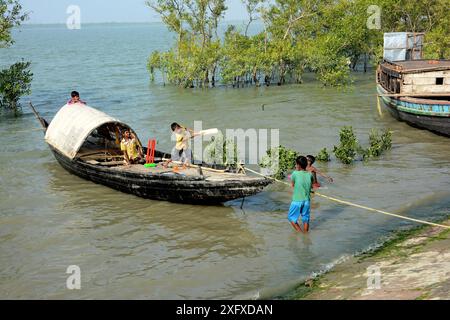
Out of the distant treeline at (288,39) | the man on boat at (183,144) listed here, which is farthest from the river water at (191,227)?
the distant treeline at (288,39)

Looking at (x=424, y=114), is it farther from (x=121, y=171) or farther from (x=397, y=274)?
(x=397, y=274)

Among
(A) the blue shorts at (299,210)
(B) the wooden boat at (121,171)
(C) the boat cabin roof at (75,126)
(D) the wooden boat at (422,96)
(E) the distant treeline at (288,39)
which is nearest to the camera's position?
(A) the blue shorts at (299,210)

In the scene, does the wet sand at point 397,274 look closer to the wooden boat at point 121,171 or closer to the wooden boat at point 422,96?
the wooden boat at point 121,171

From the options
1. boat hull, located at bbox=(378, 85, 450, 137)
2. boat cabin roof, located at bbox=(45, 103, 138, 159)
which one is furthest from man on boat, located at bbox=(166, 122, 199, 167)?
boat hull, located at bbox=(378, 85, 450, 137)

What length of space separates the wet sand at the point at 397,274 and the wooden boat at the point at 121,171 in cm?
273

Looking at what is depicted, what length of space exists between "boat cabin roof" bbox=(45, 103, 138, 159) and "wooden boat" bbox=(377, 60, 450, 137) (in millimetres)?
10149

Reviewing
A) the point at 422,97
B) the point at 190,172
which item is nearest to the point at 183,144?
the point at 190,172

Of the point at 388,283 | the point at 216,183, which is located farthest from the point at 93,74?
the point at 388,283

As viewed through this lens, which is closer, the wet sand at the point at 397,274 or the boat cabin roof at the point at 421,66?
the wet sand at the point at 397,274

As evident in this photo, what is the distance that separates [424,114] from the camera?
61.2 feet

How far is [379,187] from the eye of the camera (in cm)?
1358

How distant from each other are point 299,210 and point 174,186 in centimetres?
319

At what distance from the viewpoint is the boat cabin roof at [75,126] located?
14.2 metres
